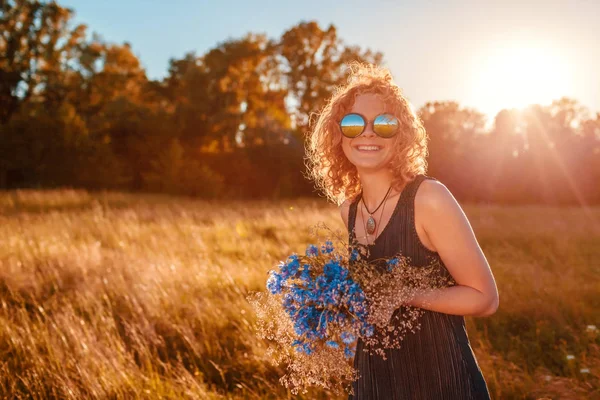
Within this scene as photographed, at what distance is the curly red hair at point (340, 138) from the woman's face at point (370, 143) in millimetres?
27

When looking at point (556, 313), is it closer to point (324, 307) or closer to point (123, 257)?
point (324, 307)

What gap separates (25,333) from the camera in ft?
14.0

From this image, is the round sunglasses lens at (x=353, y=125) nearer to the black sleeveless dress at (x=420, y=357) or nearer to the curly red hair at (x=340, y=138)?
the curly red hair at (x=340, y=138)

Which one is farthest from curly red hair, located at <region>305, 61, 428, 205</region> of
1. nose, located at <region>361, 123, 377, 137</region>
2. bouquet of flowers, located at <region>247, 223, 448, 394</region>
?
bouquet of flowers, located at <region>247, 223, 448, 394</region>

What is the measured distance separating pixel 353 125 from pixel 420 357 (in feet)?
3.23

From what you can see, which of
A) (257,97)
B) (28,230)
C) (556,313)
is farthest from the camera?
(257,97)

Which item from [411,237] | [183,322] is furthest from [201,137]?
[411,237]

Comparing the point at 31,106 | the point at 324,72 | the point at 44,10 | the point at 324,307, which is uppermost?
the point at 44,10

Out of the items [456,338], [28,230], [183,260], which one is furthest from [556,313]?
[28,230]

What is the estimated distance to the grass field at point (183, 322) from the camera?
148 inches

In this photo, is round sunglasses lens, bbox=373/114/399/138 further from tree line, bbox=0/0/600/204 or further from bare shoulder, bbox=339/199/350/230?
tree line, bbox=0/0/600/204

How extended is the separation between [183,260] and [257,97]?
30.3 meters

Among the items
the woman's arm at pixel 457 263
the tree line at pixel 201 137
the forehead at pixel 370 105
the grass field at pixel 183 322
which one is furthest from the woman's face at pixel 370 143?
the tree line at pixel 201 137

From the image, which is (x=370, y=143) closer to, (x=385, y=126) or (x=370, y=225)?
(x=385, y=126)
